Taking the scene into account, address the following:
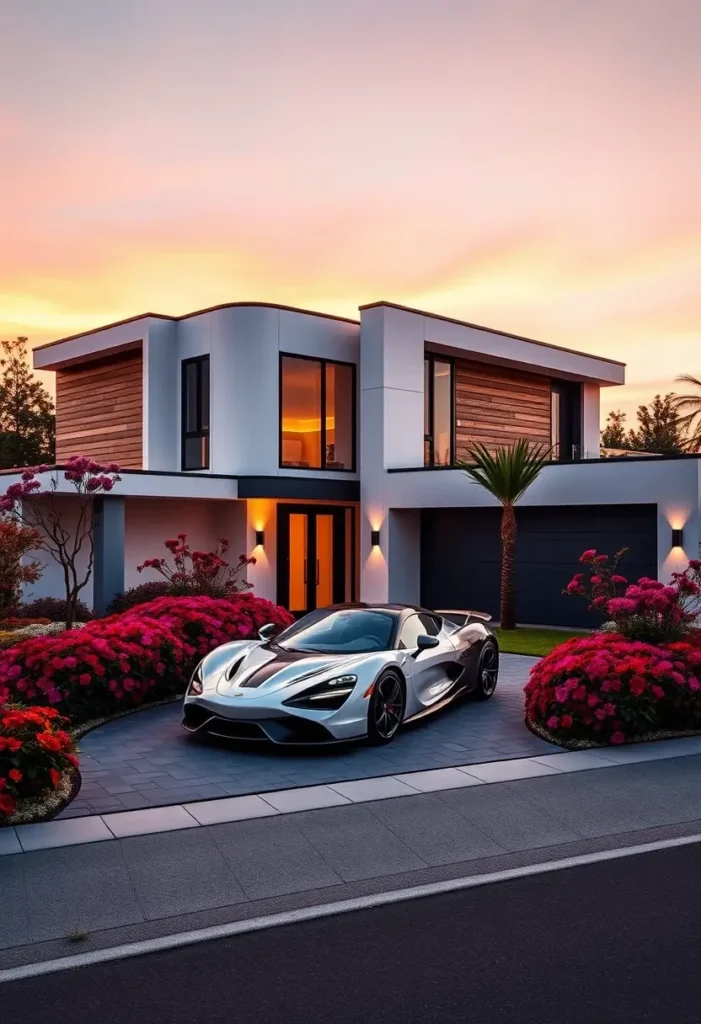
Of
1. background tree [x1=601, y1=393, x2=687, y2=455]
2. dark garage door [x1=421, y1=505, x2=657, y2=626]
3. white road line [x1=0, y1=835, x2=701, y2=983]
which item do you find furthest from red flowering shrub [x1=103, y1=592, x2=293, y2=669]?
background tree [x1=601, y1=393, x2=687, y2=455]

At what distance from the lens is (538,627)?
20125 mm

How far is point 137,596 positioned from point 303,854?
13.9 metres

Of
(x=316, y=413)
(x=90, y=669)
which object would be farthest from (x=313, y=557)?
(x=90, y=669)

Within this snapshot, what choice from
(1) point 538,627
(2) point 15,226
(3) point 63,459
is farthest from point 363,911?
(3) point 63,459

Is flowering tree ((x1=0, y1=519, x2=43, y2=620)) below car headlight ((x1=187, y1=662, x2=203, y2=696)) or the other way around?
the other way around

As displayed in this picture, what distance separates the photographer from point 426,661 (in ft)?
32.7

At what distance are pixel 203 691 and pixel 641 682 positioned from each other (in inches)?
164

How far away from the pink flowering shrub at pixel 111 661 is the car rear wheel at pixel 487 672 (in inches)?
131

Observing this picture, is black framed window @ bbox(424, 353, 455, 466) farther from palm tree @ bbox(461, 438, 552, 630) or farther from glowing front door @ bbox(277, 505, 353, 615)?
palm tree @ bbox(461, 438, 552, 630)

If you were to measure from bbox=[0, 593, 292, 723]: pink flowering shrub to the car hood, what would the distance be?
1703mm

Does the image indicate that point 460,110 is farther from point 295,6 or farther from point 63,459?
point 63,459

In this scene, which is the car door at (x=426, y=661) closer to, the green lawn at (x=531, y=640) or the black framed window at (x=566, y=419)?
the green lawn at (x=531, y=640)

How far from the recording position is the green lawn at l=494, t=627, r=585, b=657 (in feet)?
52.7

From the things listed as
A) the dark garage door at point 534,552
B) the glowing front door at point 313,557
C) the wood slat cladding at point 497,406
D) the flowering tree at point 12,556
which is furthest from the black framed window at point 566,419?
the flowering tree at point 12,556
